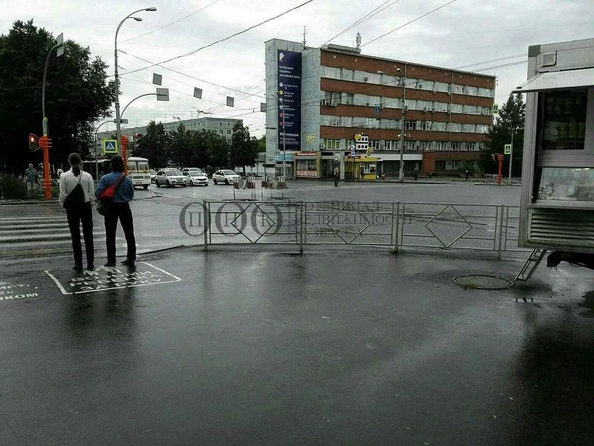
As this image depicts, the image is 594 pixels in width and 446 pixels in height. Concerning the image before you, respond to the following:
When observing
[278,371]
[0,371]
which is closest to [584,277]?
[278,371]

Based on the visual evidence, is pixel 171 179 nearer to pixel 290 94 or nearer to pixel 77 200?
pixel 290 94

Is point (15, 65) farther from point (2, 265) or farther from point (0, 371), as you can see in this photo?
point (0, 371)

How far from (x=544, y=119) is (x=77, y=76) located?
35.7m

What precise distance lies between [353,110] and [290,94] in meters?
9.94

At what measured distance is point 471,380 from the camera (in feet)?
14.1

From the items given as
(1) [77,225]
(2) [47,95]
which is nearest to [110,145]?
(2) [47,95]

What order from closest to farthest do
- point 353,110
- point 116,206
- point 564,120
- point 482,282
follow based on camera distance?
point 564,120 → point 482,282 → point 116,206 → point 353,110

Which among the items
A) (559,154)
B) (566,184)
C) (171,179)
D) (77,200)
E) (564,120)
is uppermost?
(564,120)

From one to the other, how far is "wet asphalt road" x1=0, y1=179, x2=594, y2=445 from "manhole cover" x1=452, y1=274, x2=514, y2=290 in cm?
18

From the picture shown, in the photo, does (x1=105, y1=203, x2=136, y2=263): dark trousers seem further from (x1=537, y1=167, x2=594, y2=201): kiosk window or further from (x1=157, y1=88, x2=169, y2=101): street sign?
(x1=157, y1=88, x2=169, y2=101): street sign

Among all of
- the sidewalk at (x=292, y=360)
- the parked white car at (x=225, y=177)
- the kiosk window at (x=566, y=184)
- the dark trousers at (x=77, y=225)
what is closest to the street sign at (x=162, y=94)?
the parked white car at (x=225, y=177)

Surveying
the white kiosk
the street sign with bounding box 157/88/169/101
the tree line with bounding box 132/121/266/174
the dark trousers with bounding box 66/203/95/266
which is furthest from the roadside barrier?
the tree line with bounding box 132/121/266/174

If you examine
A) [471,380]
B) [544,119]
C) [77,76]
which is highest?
[77,76]

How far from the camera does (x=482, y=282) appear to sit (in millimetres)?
7805
